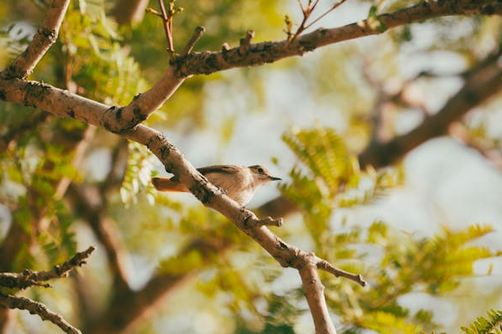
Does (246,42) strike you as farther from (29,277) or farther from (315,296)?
(29,277)

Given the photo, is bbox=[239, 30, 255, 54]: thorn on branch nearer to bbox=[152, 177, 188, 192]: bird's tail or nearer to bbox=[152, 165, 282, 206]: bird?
bbox=[152, 177, 188, 192]: bird's tail

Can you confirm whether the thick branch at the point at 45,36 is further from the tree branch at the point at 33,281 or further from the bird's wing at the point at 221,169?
the bird's wing at the point at 221,169

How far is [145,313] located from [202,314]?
1453 mm

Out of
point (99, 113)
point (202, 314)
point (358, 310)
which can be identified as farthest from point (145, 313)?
point (99, 113)

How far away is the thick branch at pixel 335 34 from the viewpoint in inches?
81.4

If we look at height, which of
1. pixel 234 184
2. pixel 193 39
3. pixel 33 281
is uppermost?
pixel 234 184

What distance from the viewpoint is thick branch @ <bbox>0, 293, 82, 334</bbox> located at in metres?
2.40

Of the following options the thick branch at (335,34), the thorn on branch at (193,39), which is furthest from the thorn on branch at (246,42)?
the thorn on branch at (193,39)

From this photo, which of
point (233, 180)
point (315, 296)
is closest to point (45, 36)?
point (315, 296)

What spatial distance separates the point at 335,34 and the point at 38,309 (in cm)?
146

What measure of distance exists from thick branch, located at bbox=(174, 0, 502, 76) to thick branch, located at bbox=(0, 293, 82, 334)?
1001mm

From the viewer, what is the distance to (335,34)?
6.86ft

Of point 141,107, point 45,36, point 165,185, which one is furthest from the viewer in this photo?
point 165,185

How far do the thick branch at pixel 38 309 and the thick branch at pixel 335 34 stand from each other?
1001mm
